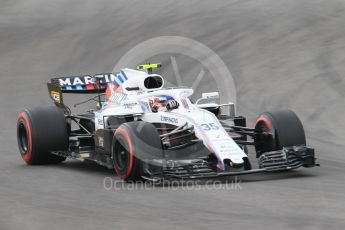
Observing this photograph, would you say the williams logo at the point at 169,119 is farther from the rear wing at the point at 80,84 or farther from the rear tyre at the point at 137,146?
the rear wing at the point at 80,84

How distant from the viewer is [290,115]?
47.0 ft

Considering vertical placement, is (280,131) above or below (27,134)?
below

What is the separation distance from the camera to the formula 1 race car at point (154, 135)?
1280 centimetres

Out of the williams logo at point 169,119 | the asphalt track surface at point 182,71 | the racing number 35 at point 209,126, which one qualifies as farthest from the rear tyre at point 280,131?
the williams logo at point 169,119

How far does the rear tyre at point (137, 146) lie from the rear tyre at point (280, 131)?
2.28m

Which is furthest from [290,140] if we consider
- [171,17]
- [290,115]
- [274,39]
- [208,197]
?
[171,17]

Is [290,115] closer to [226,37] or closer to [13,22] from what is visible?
[226,37]

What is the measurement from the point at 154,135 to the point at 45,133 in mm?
3229

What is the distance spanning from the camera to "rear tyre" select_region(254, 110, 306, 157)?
14.0m

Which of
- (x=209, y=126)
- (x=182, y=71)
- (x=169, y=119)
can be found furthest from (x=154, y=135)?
(x=182, y=71)

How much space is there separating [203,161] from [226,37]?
49.7 ft

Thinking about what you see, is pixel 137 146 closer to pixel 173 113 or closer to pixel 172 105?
pixel 173 113

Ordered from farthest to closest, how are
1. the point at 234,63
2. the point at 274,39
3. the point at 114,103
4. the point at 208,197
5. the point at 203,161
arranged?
the point at 274,39 → the point at 234,63 → the point at 114,103 → the point at 203,161 → the point at 208,197

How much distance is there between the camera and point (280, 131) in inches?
554
